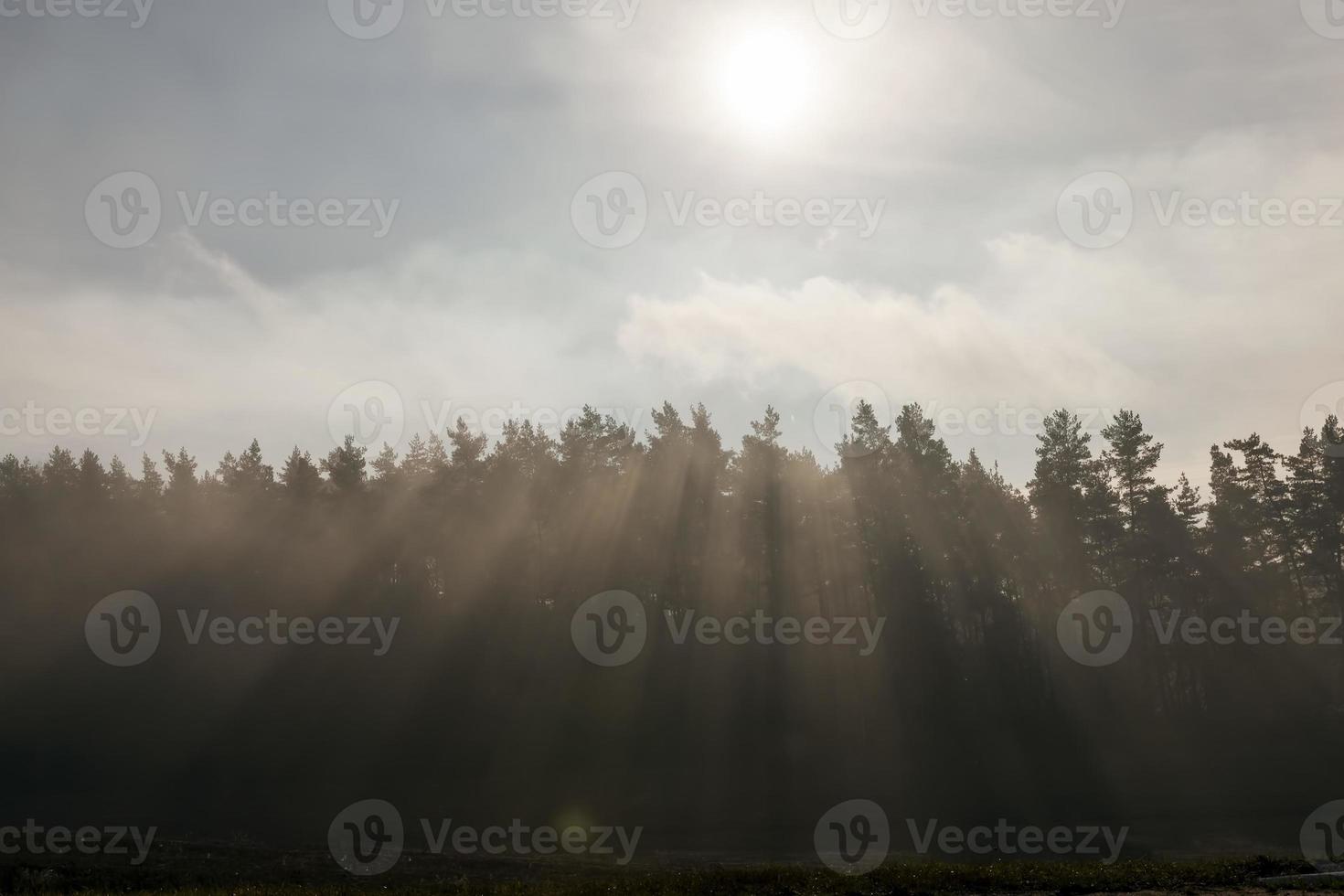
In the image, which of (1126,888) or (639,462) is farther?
(639,462)

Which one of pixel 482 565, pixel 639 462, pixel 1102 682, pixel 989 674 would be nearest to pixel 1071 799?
pixel 989 674

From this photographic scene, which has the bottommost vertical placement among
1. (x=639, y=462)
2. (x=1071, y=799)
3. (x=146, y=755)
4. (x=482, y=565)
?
(x=146, y=755)

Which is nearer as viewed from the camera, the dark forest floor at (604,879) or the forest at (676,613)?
the dark forest floor at (604,879)

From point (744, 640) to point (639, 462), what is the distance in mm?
16471

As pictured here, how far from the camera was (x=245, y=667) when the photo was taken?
65.3 m

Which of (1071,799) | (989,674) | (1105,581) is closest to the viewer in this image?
(1071,799)

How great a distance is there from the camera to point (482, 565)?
227ft

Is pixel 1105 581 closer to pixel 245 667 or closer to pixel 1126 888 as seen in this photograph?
pixel 1126 888

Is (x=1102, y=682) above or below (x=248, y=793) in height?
above

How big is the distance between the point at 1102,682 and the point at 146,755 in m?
67.9

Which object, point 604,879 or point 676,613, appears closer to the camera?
point 604,879

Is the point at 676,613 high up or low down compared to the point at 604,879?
up

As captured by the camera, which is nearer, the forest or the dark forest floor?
the dark forest floor

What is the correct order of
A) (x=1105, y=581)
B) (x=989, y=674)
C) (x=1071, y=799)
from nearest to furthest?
(x=1071, y=799) → (x=989, y=674) → (x=1105, y=581)
